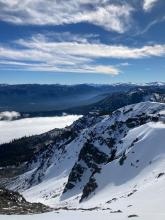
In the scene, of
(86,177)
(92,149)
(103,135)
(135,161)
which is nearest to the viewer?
(135,161)

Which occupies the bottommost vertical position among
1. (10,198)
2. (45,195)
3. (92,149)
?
(45,195)

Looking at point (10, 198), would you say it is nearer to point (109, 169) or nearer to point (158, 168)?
point (158, 168)

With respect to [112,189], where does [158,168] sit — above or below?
above

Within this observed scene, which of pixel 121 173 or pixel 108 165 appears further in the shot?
pixel 108 165

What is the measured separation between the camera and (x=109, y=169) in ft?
330

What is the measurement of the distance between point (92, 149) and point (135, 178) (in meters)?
74.1

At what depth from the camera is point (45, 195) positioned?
15112 cm

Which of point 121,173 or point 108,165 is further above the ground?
point 121,173

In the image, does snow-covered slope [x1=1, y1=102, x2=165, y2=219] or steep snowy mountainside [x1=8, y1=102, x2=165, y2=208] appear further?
steep snowy mountainside [x1=8, y1=102, x2=165, y2=208]

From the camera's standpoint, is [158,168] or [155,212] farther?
[158,168]

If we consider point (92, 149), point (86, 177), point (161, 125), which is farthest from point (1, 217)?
point (92, 149)

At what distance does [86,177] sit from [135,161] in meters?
51.4

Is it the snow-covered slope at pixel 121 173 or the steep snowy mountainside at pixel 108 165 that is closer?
the snow-covered slope at pixel 121 173

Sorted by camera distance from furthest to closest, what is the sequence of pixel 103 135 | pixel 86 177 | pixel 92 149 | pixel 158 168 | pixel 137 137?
pixel 103 135 < pixel 92 149 < pixel 86 177 < pixel 137 137 < pixel 158 168
